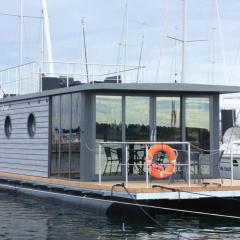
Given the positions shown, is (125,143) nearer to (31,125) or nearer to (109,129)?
(109,129)

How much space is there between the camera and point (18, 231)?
12.5 m

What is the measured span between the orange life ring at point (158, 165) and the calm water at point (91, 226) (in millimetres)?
1000

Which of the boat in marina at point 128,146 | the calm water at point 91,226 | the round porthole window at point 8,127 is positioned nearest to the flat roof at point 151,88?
the boat in marina at point 128,146

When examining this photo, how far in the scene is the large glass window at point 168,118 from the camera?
613 inches

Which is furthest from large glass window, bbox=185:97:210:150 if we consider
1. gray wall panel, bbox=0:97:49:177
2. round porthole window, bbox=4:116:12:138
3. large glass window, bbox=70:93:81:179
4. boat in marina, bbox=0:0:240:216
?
round porthole window, bbox=4:116:12:138

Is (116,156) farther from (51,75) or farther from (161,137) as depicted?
(51,75)

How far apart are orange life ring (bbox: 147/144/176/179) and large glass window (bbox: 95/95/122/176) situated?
134cm

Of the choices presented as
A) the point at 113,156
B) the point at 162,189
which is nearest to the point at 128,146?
the point at 113,156

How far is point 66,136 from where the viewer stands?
52.0 ft

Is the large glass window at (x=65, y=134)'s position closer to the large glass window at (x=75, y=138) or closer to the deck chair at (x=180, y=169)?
the large glass window at (x=75, y=138)

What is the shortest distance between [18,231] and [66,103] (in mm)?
4271

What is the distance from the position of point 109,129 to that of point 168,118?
60.5 inches

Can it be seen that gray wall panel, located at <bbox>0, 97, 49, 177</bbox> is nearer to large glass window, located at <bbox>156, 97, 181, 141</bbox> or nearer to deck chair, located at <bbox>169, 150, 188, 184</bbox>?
large glass window, located at <bbox>156, 97, 181, 141</bbox>

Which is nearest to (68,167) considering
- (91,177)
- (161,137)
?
(91,177)
